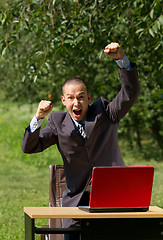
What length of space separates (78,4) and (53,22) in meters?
0.60

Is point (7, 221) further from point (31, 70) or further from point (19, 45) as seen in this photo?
point (19, 45)

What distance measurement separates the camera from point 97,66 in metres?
12.5

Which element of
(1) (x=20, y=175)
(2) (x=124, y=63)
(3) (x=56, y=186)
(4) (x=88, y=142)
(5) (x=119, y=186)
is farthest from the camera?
(1) (x=20, y=175)

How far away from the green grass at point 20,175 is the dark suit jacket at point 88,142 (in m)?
2.61

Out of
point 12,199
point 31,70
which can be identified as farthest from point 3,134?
point 31,70

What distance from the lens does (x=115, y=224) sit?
3.15 metres

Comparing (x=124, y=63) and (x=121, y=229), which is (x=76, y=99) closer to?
(x=124, y=63)

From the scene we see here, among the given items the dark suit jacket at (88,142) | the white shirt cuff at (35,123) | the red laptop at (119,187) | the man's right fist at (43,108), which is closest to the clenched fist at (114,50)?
the dark suit jacket at (88,142)

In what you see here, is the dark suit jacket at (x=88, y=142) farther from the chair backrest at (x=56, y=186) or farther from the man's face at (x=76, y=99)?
the chair backrest at (x=56, y=186)

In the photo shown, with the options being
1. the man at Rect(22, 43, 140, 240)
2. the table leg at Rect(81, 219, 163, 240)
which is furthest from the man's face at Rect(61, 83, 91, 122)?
the table leg at Rect(81, 219, 163, 240)

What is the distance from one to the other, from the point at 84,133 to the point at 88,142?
3.4 inches

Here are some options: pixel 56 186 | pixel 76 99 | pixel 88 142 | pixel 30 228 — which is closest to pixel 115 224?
pixel 30 228

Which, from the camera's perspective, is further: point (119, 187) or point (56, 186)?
point (56, 186)

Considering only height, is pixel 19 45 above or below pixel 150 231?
above
